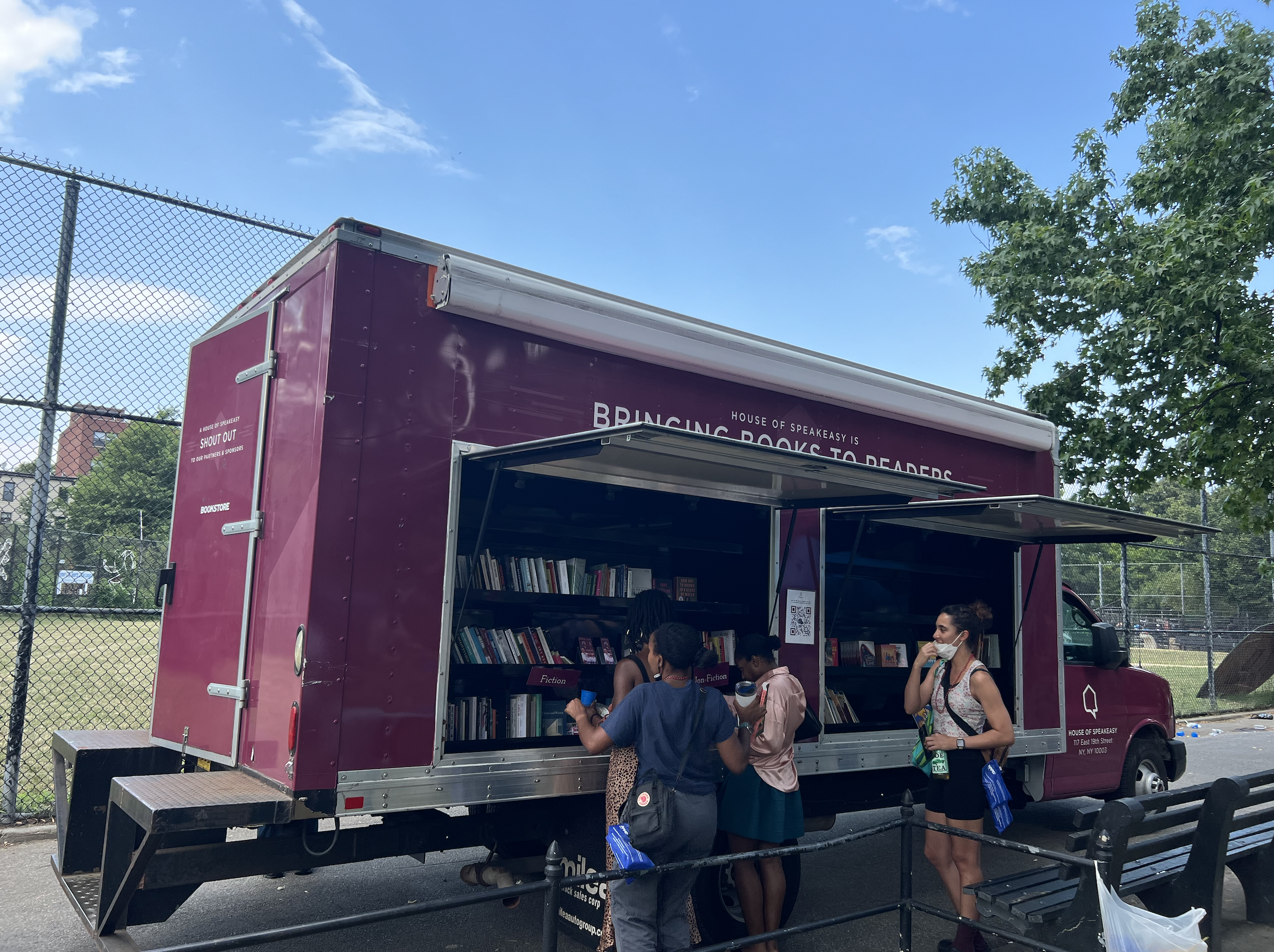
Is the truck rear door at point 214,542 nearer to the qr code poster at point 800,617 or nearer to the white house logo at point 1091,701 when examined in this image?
the qr code poster at point 800,617

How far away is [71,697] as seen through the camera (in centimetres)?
848

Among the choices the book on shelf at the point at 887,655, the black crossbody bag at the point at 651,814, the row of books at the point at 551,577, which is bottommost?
the black crossbody bag at the point at 651,814

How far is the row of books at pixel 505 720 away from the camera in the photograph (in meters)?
4.67

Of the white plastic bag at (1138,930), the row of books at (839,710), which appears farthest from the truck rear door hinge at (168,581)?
the white plastic bag at (1138,930)

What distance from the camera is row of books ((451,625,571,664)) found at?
4.80m

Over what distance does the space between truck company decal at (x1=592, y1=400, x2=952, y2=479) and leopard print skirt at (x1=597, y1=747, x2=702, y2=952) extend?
4.95ft

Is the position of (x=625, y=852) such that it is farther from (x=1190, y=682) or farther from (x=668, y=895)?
(x=1190, y=682)

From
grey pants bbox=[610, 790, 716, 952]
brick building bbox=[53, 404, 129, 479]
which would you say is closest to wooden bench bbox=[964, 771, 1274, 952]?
grey pants bbox=[610, 790, 716, 952]

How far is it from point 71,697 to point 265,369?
18.8 feet

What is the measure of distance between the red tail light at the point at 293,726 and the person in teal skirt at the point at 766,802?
81.8 inches

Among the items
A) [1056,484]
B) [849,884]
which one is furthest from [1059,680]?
[849,884]

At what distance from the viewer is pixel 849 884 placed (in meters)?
6.25

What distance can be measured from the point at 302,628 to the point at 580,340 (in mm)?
1857

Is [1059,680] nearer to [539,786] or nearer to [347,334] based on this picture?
[539,786]
